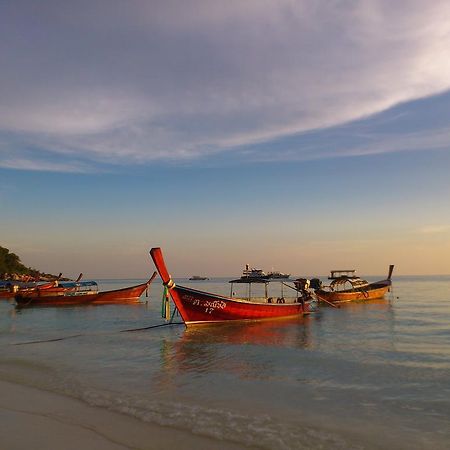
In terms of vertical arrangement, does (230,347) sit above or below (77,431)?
below

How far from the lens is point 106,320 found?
3080 cm

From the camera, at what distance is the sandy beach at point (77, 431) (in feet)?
22.8

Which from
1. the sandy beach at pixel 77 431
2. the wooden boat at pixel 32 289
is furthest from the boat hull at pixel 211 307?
the wooden boat at pixel 32 289

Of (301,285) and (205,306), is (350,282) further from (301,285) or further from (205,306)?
(205,306)

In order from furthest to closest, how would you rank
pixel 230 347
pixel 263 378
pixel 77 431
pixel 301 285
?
pixel 301 285 → pixel 230 347 → pixel 263 378 → pixel 77 431

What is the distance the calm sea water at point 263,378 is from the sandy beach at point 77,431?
42cm

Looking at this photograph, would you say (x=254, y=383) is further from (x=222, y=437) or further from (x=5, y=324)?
(x=5, y=324)

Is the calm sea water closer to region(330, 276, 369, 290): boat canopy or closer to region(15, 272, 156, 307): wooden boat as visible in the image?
region(15, 272, 156, 307): wooden boat

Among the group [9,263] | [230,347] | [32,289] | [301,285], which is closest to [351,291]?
[301,285]

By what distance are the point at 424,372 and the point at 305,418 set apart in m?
7.01

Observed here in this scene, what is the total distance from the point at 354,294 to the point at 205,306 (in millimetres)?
25463

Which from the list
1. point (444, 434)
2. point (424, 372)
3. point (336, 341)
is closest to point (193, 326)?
point (336, 341)

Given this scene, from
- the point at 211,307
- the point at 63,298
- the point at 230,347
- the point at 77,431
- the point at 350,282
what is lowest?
the point at 230,347

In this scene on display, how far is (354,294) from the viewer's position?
44.2 m
